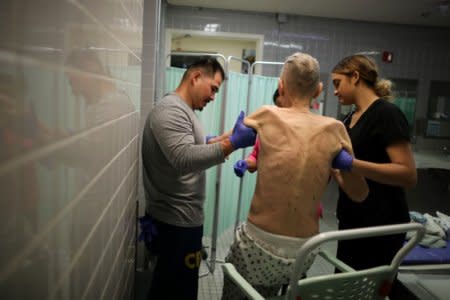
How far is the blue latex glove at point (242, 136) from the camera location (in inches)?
49.0

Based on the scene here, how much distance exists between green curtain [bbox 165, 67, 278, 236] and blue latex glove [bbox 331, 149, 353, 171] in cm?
142

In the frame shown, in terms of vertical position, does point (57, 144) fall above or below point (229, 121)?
above

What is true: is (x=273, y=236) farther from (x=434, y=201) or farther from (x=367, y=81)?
(x=434, y=201)

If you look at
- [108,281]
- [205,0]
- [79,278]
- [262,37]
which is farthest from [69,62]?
[262,37]

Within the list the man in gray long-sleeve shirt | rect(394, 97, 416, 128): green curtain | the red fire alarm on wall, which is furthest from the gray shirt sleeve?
rect(394, 97, 416, 128): green curtain

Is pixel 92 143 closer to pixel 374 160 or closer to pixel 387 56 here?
pixel 374 160

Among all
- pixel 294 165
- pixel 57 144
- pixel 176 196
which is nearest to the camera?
pixel 57 144

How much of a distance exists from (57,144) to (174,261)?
114 centimetres

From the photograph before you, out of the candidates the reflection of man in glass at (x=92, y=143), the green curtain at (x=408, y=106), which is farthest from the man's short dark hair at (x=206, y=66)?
the green curtain at (x=408, y=106)

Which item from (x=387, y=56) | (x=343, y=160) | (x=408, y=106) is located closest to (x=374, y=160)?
(x=343, y=160)

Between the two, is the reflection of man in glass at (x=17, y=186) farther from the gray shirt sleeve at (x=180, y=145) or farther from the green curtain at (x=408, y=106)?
the green curtain at (x=408, y=106)

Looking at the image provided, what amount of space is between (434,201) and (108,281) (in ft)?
14.6

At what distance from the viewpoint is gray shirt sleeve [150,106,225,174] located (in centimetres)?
125

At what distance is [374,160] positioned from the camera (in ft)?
4.32
